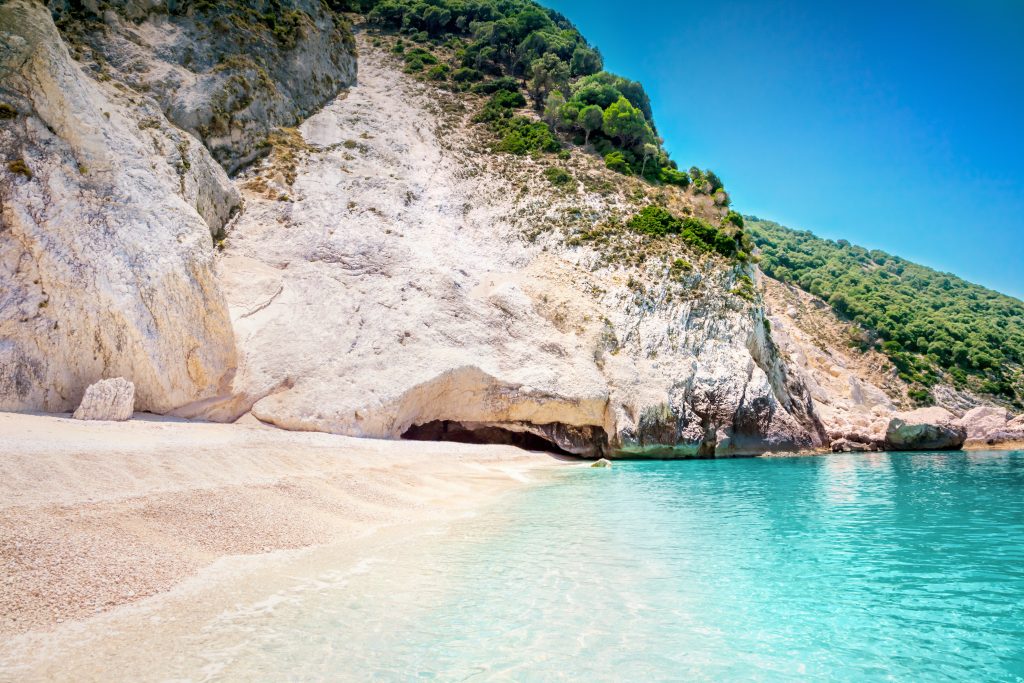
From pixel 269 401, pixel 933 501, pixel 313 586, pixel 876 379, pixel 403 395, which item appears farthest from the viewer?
pixel 876 379

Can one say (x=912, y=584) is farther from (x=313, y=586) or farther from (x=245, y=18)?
(x=245, y=18)

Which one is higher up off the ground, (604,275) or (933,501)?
(604,275)

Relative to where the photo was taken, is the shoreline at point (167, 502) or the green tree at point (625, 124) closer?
the shoreline at point (167, 502)

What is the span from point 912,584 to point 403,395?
1730 centimetres

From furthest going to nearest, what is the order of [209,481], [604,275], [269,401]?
[604,275], [269,401], [209,481]

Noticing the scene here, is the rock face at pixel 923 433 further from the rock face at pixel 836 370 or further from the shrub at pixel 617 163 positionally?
the shrub at pixel 617 163

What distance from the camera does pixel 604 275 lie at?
32.1m

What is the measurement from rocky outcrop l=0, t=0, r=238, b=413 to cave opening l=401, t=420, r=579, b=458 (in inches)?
397

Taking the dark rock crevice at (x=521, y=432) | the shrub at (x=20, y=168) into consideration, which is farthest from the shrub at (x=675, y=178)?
the shrub at (x=20, y=168)

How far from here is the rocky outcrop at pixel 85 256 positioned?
14789 mm

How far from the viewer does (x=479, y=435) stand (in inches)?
1133

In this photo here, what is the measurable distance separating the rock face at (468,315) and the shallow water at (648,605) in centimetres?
1178

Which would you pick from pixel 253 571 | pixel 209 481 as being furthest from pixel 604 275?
pixel 253 571

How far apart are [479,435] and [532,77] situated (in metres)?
36.0
